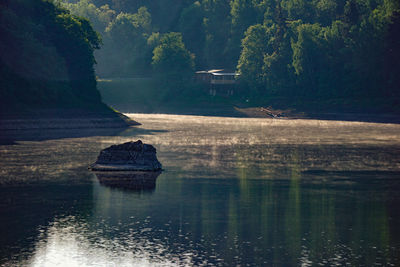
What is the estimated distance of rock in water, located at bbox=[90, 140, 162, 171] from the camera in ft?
226

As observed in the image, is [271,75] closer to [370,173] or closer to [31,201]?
[370,173]

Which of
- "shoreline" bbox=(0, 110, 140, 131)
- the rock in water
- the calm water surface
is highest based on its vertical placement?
"shoreline" bbox=(0, 110, 140, 131)

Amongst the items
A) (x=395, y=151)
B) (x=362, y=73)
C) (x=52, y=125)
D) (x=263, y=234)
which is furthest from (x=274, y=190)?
(x=362, y=73)

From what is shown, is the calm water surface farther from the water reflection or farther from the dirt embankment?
the dirt embankment

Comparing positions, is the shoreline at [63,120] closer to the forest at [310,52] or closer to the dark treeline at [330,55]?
the forest at [310,52]

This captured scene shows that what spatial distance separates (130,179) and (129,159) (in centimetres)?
566

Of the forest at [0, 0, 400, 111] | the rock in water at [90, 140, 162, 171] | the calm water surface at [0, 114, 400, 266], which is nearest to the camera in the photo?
the calm water surface at [0, 114, 400, 266]

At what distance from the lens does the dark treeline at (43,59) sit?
125m

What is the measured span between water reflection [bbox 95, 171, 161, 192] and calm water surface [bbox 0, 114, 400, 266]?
2.50 ft

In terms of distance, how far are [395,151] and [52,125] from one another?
60.3m

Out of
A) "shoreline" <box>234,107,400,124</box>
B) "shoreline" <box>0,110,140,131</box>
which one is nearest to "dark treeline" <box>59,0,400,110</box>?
"shoreline" <box>234,107,400,124</box>

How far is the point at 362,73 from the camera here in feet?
552

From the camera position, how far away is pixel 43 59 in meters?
132

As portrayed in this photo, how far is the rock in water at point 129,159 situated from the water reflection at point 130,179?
77 centimetres
